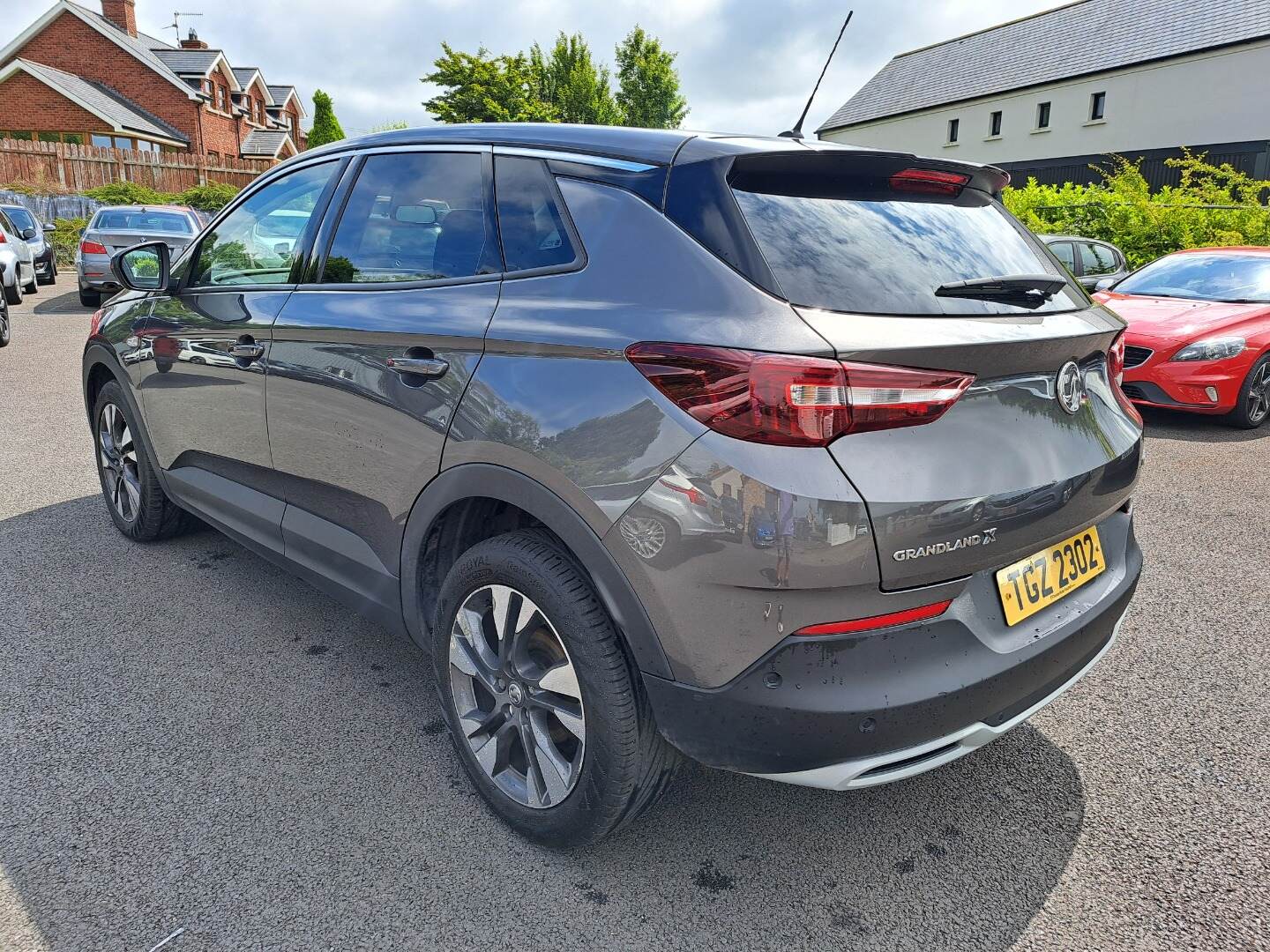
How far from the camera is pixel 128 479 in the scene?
4367 mm

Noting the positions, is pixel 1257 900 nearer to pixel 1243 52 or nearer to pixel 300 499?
A: pixel 300 499

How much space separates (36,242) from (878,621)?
Answer: 20.2 m

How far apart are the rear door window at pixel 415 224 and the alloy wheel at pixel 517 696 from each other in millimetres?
917

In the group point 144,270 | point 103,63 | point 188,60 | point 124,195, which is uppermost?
point 188,60

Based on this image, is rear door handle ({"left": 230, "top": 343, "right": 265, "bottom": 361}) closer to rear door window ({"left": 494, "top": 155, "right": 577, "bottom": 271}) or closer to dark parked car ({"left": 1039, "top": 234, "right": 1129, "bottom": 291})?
rear door window ({"left": 494, "top": 155, "right": 577, "bottom": 271})

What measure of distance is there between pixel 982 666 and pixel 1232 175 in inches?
762

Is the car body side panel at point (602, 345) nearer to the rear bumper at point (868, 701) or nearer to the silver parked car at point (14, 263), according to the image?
the rear bumper at point (868, 701)

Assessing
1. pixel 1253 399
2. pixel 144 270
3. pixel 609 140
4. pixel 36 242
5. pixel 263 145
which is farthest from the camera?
pixel 263 145

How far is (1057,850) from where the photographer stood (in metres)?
2.33

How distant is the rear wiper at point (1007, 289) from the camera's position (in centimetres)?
209

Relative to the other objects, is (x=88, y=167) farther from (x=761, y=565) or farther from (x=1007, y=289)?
(x=761, y=565)

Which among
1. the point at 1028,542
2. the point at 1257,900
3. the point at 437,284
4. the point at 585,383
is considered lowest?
the point at 1257,900

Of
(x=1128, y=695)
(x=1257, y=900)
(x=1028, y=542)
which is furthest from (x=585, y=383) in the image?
(x=1128, y=695)

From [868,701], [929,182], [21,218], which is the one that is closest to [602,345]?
[868,701]
